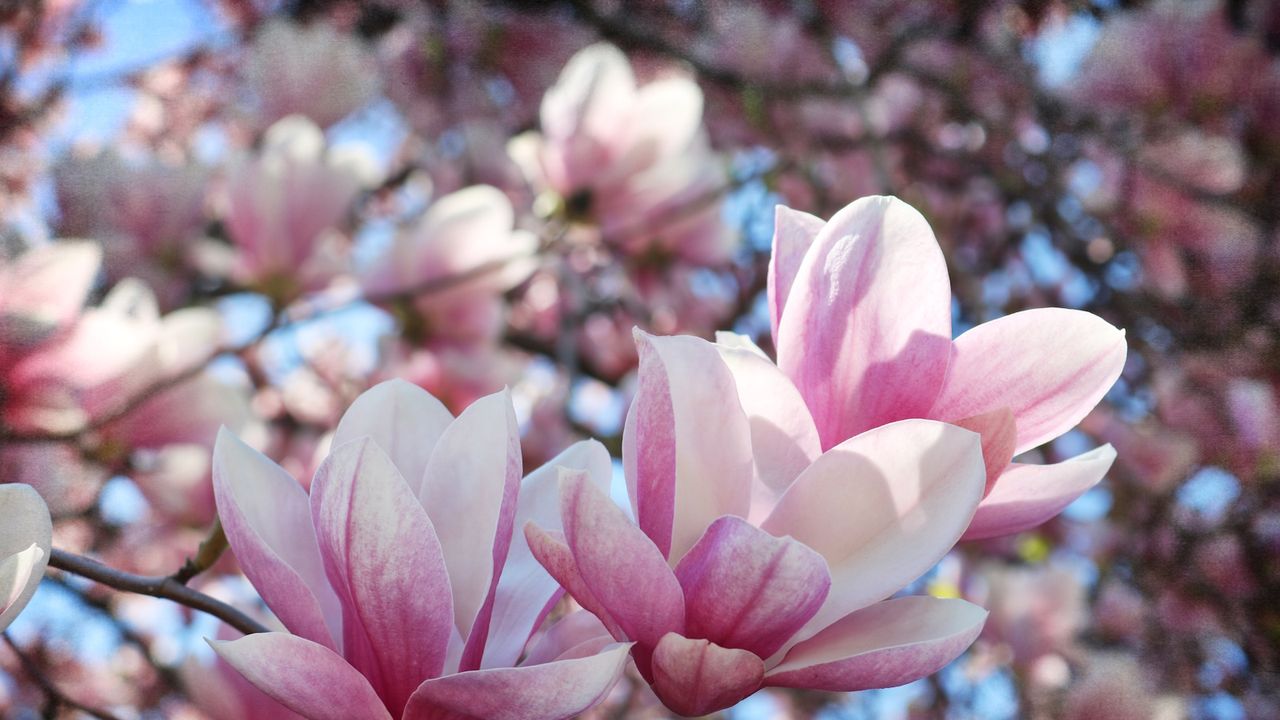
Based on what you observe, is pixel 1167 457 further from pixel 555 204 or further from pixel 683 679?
pixel 683 679

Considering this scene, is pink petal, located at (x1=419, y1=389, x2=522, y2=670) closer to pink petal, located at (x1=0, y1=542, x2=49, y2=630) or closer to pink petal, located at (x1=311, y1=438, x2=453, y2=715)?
pink petal, located at (x1=311, y1=438, x2=453, y2=715)

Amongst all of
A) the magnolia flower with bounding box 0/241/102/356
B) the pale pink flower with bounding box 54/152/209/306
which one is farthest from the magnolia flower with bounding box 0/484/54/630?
the pale pink flower with bounding box 54/152/209/306

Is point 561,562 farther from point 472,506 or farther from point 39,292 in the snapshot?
point 39,292

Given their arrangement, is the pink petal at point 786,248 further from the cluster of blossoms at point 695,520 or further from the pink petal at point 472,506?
the pink petal at point 472,506

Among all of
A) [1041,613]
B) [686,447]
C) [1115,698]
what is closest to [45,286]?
[686,447]

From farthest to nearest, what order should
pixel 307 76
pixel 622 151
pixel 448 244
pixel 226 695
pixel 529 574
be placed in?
pixel 307 76 → pixel 622 151 → pixel 448 244 → pixel 226 695 → pixel 529 574

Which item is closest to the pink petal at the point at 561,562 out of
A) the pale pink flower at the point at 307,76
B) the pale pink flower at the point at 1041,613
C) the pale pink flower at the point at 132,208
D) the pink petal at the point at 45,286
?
the pink petal at the point at 45,286
